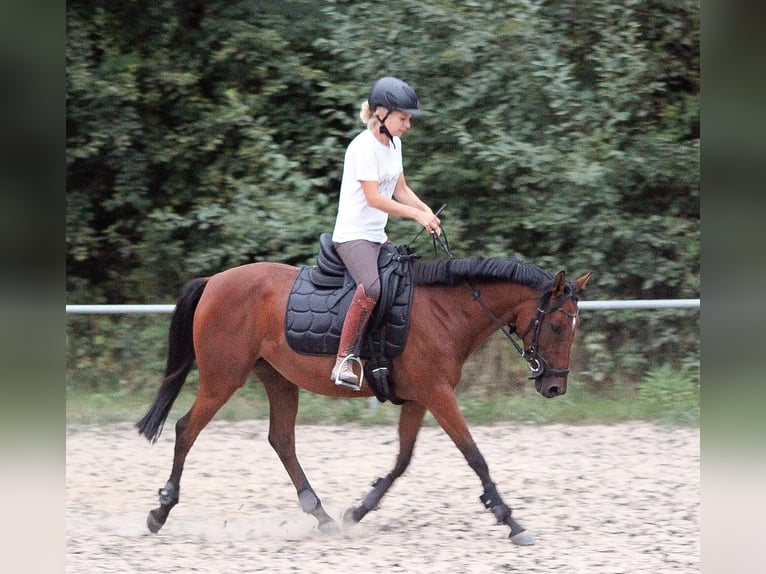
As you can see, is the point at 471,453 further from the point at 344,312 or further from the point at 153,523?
the point at 153,523

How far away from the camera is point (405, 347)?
5496mm

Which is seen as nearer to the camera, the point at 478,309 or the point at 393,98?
the point at 393,98

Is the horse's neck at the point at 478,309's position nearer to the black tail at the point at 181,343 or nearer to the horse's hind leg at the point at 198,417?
the horse's hind leg at the point at 198,417

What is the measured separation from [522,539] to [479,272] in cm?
152

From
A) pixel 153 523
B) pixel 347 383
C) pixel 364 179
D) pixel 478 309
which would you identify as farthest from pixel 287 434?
pixel 364 179

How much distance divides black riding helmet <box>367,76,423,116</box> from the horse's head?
1.26 meters

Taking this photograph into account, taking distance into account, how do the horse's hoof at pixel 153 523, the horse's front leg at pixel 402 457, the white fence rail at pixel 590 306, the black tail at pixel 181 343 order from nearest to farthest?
the horse's hoof at pixel 153 523
the horse's front leg at pixel 402 457
the black tail at pixel 181 343
the white fence rail at pixel 590 306

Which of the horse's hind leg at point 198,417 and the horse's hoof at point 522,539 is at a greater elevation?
the horse's hind leg at point 198,417

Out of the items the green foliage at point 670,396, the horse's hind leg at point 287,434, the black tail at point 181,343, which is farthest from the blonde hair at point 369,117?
the green foliage at point 670,396

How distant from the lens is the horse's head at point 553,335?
17.5 ft

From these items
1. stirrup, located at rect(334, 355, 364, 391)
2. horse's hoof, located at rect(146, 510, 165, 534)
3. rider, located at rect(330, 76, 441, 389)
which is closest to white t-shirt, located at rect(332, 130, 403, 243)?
rider, located at rect(330, 76, 441, 389)

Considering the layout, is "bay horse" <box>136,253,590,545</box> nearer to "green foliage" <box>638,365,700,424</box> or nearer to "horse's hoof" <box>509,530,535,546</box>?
"horse's hoof" <box>509,530,535,546</box>

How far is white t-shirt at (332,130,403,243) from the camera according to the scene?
17.8 feet
